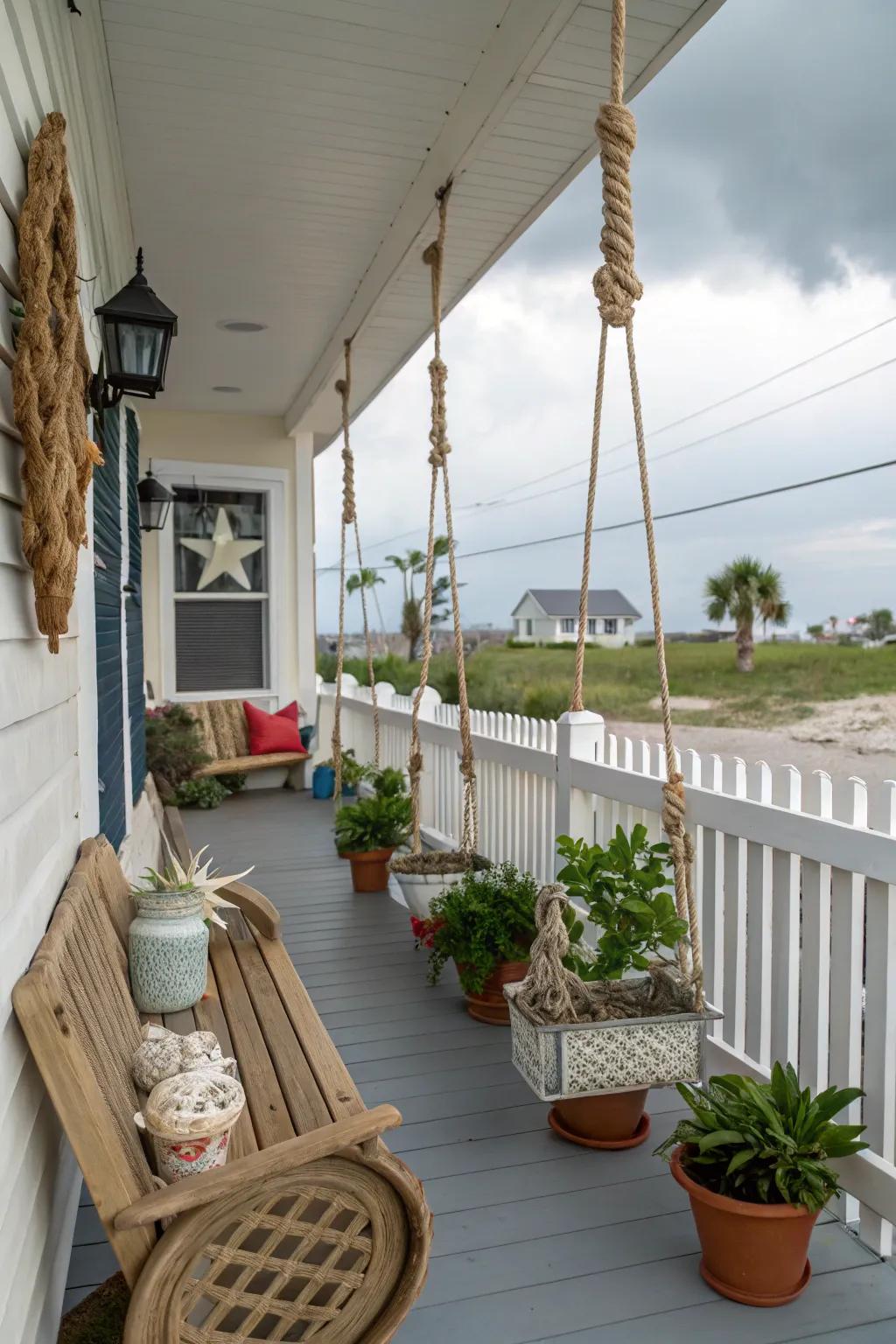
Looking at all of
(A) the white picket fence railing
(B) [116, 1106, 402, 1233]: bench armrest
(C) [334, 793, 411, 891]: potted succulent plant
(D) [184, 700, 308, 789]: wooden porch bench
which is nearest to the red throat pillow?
(D) [184, 700, 308, 789]: wooden porch bench

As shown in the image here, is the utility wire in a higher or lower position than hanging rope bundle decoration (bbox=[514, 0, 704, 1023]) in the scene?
higher

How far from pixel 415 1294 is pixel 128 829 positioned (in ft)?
7.69

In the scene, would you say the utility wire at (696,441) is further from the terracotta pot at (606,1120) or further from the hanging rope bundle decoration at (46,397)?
the hanging rope bundle decoration at (46,397)

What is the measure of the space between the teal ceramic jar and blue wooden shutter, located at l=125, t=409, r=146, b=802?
6.11 feet

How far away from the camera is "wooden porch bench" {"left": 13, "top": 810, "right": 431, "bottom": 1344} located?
1.40 metres

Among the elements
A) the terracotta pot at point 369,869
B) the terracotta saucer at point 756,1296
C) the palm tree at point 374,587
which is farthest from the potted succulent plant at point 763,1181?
the palm tree at point 374,587

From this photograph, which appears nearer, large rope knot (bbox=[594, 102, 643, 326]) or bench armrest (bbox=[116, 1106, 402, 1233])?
bench armrest (bbox=[116, 1106, 402, 1233])

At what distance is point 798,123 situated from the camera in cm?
2708

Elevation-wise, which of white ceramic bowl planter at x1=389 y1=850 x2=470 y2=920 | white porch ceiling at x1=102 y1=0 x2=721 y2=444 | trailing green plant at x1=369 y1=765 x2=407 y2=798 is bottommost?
white ceramic bowl planter at x1=389 y1=850 x2=470 y2=920

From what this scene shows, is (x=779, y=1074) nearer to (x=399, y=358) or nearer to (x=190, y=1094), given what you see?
(x=190, y=1094)

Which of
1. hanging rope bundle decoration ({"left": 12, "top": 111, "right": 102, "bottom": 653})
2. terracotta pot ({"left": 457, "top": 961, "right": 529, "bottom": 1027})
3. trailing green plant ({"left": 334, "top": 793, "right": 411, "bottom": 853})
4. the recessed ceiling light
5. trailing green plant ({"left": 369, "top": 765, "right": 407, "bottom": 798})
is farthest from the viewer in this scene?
the recessed ceiling light

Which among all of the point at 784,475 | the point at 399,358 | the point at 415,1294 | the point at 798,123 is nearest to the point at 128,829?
the point at 415,1294

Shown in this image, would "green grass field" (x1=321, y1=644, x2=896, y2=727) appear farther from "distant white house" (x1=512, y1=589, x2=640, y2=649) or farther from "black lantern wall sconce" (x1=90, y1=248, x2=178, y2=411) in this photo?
"black lantern wall sconce" (x1=90, y1=248, x2=178, y2=411)

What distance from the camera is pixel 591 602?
27938 mm
